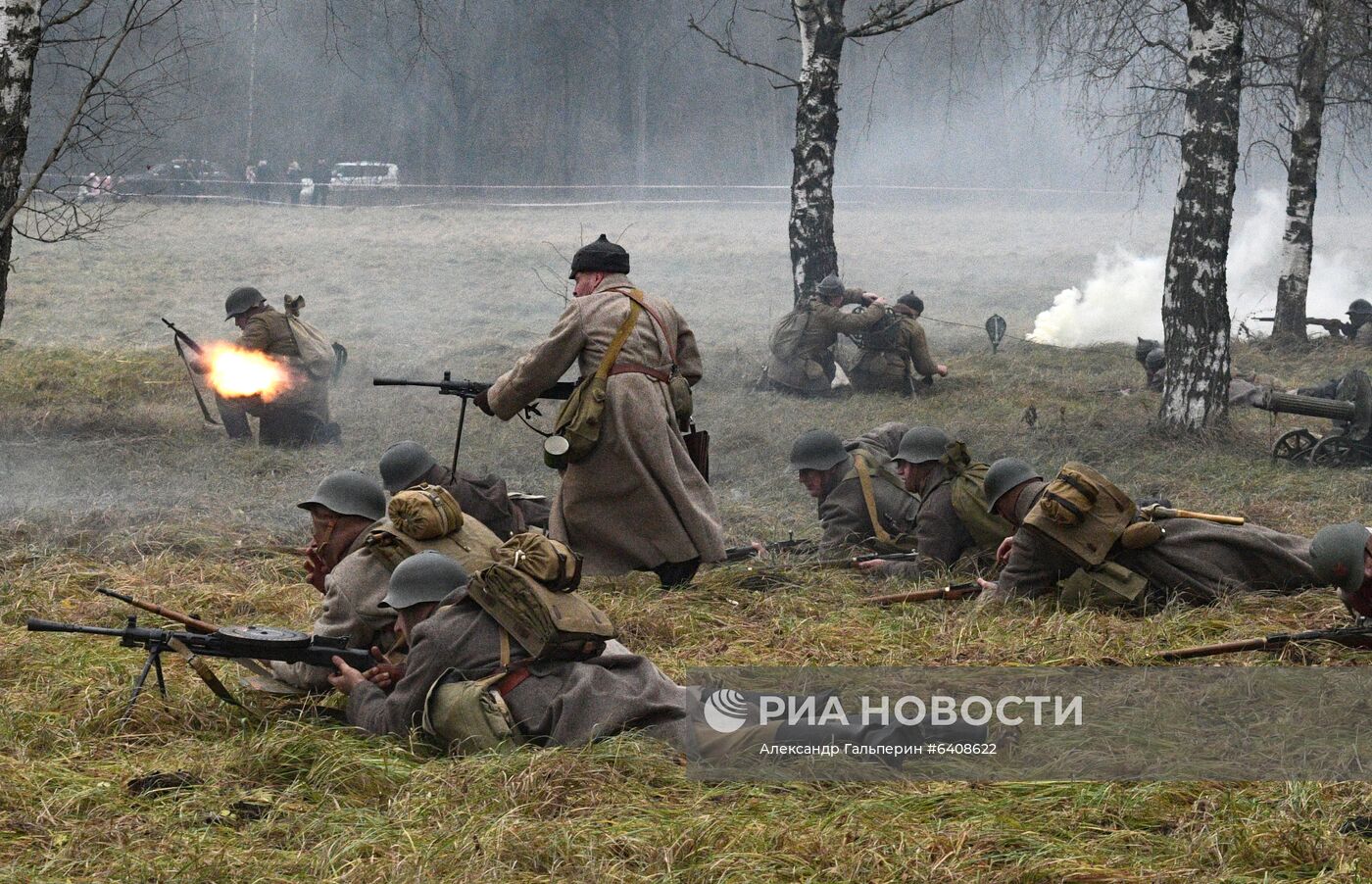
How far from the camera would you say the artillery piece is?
9633 mm

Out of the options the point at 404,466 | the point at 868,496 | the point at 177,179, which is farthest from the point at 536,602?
the point at 177,179

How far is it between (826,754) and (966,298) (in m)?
18.0

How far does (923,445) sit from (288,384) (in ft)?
17.5

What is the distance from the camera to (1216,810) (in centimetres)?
380

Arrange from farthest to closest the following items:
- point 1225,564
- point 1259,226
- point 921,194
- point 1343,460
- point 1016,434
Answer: point 921,194
point 1259,226
point 1016,434
point 1343,460
point 1225,564

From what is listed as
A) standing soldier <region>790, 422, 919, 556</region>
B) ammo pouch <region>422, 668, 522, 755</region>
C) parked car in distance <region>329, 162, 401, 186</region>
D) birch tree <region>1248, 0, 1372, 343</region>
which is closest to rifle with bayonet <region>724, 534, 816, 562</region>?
standing soldier <region>790, 422, 919, 556</region>

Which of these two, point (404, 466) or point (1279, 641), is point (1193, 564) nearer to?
point (1279, 641)

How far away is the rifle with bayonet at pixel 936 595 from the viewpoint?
6277mm

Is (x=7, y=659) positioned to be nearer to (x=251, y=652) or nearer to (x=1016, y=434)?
(x=251, y=652)

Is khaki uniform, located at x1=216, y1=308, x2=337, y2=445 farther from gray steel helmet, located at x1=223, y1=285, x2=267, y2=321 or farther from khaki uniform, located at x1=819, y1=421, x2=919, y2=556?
khaki uniform, located at x1=819, y1=421, x2=919, y2=556

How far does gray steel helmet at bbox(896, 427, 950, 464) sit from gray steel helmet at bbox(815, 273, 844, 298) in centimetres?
589

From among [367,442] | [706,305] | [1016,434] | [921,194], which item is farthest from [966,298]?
[921,194]

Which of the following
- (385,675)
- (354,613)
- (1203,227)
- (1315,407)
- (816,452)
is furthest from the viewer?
(1203,227)

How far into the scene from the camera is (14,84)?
7.13 m
